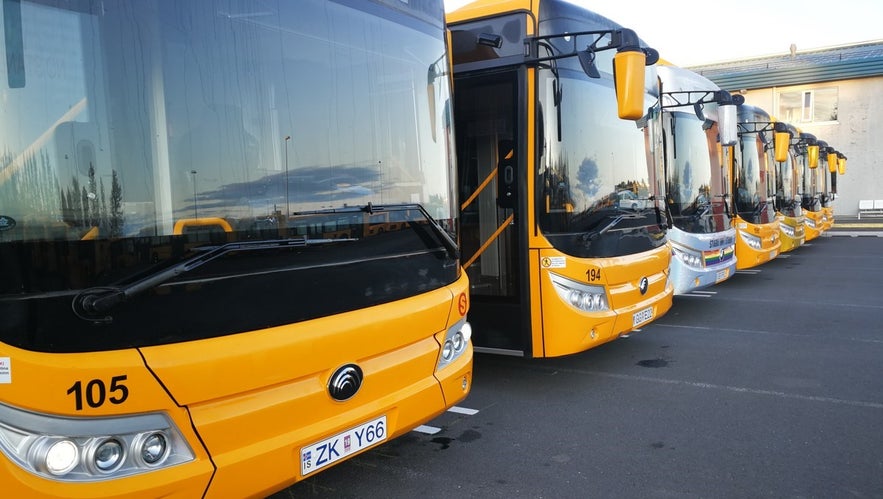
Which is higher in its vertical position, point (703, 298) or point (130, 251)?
point (130, 251)

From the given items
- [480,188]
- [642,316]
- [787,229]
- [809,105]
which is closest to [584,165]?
[480,188]

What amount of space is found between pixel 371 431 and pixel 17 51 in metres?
2.11

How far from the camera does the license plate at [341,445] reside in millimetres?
2895

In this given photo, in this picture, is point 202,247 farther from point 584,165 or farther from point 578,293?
point 584,165

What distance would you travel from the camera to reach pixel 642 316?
19.6ft

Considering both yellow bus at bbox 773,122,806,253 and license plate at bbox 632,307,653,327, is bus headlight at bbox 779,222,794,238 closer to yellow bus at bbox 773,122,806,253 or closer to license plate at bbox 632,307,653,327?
yellow bus at bbox 773,122,806,253

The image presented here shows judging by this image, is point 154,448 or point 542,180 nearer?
point 154,448

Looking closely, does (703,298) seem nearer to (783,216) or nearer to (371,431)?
(783,216)

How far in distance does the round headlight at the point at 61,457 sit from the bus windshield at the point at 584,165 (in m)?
3.71

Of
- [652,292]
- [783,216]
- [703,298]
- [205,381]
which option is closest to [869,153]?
[783,216]

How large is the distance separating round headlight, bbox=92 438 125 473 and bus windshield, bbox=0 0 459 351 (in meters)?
0.35

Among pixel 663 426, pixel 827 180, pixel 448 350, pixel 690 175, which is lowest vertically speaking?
pixel 663 426

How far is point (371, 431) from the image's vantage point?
10.5ft

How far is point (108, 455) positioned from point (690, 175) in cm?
820
